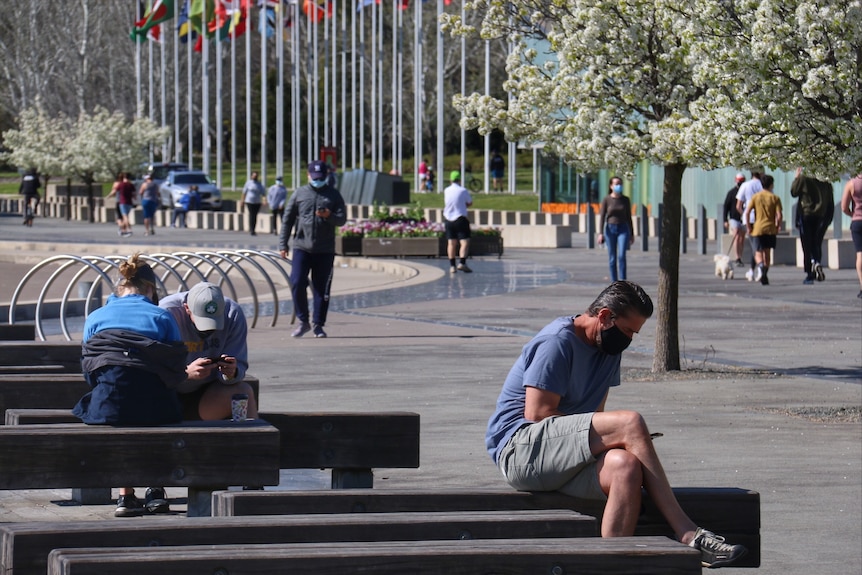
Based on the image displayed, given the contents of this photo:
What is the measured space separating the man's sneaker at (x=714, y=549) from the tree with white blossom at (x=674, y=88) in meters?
4.55

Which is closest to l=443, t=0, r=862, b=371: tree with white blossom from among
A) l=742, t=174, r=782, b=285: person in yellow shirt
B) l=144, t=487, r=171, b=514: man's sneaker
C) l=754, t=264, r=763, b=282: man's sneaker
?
l=144, t=487, r=171, b=514: man's sneaker

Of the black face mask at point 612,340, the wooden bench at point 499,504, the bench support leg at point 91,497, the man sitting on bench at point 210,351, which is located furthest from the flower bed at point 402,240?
the wooden bench at point 499,504

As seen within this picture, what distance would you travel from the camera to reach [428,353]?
15.4 meters

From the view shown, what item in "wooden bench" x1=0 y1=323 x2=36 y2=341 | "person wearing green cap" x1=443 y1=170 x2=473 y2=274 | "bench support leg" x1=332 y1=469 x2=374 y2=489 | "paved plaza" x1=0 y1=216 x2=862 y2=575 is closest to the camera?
"bench support leg" x1=332 y1=469 x2=374 y2=489

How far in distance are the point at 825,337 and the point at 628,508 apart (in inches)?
450

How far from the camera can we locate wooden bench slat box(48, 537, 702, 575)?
15.2 feet

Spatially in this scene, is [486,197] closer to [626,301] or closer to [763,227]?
[763,227]

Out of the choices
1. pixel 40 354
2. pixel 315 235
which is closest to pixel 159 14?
pixel 315 235

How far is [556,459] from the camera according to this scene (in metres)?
6.11

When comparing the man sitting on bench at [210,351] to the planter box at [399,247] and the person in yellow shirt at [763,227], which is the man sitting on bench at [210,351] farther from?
the planter box at [399,247]

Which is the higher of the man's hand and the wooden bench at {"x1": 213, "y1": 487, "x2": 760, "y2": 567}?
the man's hand

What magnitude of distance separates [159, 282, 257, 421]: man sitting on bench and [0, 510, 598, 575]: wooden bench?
101 inches

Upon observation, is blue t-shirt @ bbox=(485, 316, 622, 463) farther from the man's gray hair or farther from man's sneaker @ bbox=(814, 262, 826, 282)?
man's sneaker @ bbox=(814, 262, 826, 282)

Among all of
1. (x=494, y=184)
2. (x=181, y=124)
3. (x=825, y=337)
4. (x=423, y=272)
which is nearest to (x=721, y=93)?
(x=825, y=337)
